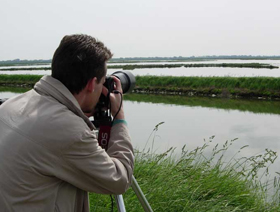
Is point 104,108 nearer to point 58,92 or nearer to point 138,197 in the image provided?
point 58,92

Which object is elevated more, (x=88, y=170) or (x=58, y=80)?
(x=58, y=80)

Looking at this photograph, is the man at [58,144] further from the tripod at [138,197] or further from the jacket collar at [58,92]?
the tripod at [138,197]

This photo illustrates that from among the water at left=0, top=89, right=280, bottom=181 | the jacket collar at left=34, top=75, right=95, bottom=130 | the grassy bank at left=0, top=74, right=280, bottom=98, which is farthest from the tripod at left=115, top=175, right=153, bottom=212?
the grassy bank at left=0, top=74, right=280, bottom=98

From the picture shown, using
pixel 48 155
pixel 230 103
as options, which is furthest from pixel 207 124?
pixel 48 155

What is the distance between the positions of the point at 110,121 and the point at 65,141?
0.32 m

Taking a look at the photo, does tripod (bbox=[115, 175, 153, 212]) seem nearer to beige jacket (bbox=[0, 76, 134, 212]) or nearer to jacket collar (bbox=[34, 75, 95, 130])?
beige jacket (bbox=[0, 76, 134, 212])

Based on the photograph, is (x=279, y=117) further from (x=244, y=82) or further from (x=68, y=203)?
(x=68, y=203)

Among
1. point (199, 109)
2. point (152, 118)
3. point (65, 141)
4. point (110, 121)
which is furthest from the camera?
point (199, 109)

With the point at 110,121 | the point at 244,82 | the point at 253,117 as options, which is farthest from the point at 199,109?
the point at 110,121

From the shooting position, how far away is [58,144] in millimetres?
813

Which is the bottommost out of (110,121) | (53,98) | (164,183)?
(164,183)

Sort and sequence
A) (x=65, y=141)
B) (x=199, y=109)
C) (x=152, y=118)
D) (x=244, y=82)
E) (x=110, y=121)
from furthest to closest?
(x=244, y=82), (x=199, y=109), (x=152, y=118), (x=110, y=121), (x=65, y=141)

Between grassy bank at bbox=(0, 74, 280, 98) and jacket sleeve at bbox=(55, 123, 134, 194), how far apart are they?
12882mm

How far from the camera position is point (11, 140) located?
2.76 feet
